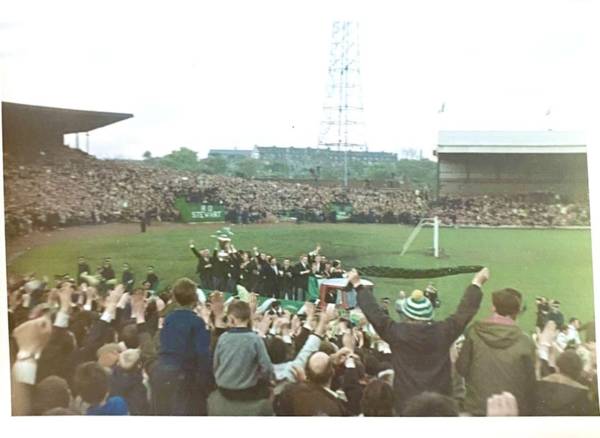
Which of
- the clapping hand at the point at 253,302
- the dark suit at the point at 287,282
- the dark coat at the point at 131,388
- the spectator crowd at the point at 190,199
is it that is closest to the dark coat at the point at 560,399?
the spectator crowd at the point at 190,199

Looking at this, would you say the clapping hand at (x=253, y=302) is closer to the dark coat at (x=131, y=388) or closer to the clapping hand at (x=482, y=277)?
the dark coat at (x=131, y=388)

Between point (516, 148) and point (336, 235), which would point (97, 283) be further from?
point (516, 148)

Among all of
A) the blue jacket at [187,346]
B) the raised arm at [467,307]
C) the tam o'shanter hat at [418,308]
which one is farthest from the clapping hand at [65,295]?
Result: the raised arm at [467,307]

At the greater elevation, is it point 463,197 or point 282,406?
point 463,197

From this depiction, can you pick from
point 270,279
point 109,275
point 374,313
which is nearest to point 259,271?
point 270,279

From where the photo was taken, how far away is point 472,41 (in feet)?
8.16

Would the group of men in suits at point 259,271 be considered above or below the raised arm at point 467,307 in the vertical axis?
above

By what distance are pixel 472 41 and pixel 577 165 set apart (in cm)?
63

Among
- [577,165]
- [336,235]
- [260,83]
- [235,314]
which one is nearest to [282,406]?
[235,314]

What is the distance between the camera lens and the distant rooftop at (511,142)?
249 cm

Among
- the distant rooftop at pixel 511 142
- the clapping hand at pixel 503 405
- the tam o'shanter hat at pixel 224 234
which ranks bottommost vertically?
the clapping hand at pixel 503 405

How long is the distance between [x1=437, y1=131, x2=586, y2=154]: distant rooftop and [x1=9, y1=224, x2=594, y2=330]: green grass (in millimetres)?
315

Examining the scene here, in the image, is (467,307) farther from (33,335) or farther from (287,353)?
(33,335)

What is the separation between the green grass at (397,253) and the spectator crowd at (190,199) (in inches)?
2.2
